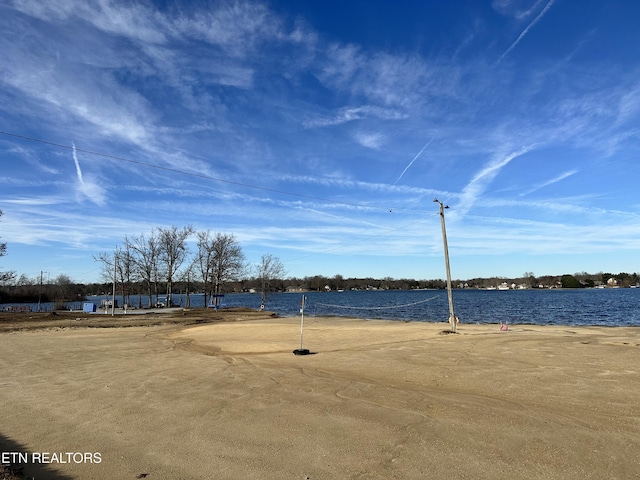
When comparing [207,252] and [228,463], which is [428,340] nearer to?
Answer: [228,463]

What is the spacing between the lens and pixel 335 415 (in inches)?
276

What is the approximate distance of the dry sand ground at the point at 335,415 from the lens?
503cm

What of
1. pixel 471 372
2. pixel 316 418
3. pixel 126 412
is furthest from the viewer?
pixel 471 372

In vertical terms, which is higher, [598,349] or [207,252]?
[207,252]

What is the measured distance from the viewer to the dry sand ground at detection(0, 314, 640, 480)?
503cm

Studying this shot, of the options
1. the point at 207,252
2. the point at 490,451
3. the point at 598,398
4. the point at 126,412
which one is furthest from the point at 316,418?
the point at 207,252

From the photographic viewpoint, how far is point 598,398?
25.5 ft

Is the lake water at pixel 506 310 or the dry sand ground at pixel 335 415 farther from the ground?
the dry sand ground at pixel 335 415

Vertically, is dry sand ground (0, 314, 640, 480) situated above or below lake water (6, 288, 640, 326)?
A: above

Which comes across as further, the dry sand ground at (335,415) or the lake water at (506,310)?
the lake water at (506,310)

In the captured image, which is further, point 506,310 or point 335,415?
point 506,310

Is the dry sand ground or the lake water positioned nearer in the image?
the dry sand ground

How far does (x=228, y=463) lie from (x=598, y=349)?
551 inches

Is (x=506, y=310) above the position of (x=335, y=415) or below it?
below
